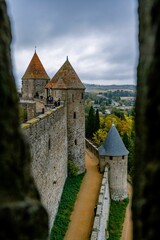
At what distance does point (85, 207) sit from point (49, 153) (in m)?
4.38

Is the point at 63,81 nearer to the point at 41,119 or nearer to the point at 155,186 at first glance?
the point at 41,119

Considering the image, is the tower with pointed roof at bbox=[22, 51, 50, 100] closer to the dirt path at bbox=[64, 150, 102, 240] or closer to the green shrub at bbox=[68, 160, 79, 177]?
the green shrub at bbox=[68, 160, 79, 177]

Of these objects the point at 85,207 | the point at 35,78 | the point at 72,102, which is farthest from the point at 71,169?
the point at 35,78

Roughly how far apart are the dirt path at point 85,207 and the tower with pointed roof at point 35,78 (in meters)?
8.47

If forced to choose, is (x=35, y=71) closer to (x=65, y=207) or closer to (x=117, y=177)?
(x=117, y=177)

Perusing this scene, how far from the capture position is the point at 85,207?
18.9 meters

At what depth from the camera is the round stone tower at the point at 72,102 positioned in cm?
2338

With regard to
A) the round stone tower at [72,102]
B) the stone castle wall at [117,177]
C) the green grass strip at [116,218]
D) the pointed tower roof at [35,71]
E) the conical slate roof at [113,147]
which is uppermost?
the pointed tower roof at [35,71]

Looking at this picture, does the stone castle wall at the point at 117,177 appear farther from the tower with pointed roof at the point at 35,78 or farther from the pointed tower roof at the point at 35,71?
the pointed tower roof at the point at 35,71

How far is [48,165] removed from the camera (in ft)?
53.2

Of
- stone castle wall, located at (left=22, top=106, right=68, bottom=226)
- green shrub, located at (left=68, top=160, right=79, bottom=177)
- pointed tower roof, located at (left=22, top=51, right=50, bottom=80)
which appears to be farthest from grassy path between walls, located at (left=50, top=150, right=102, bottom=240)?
pointed tower roof, located at (left=22, top=51, right=50, bottom=80)

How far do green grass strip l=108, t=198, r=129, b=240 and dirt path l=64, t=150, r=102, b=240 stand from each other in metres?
1.82

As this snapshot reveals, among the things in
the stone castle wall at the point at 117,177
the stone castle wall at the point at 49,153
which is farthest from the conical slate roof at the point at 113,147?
the stone castle wall at the point at 49,153

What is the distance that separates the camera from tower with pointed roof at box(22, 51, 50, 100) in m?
30.3
